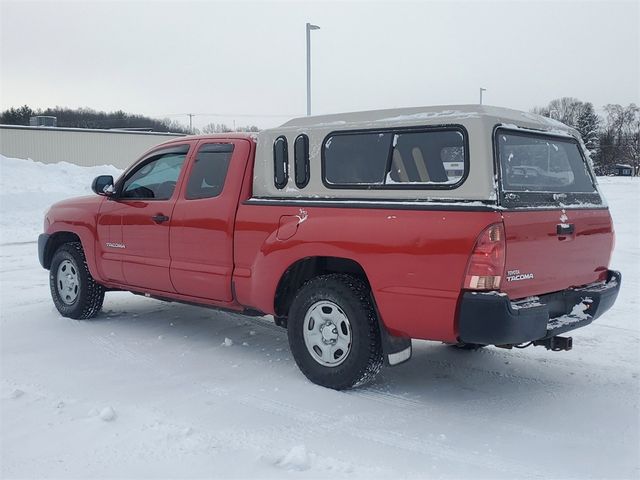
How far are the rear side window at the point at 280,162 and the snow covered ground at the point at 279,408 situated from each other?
1.50 metres

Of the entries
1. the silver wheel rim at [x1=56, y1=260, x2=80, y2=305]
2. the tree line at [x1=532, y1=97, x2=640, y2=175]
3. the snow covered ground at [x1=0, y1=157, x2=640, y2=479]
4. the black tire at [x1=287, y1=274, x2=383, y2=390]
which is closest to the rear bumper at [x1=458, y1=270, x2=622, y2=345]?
the snow covered ground at [x1=0, y1=157, x2=640, y2=479]

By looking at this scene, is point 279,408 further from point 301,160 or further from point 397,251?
point 301,160

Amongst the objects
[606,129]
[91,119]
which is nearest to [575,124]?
[606,129]

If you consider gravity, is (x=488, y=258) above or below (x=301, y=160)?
below

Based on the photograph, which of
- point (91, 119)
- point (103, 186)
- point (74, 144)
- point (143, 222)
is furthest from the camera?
point (91, 119)

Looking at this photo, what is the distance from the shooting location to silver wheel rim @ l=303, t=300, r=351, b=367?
458cm

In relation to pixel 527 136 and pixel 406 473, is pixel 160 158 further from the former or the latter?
pixel 406 473

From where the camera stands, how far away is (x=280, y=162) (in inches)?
201

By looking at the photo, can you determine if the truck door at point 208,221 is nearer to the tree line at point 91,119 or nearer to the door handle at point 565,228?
the door handle at point 565,228

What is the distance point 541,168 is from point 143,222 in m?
3.53

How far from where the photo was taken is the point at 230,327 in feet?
21.4

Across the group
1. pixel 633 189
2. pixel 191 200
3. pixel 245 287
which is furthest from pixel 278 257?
pixel 633 189

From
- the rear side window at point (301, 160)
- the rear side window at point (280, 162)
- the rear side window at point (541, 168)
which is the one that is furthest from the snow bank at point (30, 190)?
the rear side window at point (541, 168)

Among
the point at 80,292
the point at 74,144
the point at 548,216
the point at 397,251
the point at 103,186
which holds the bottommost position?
the point at 80,292
